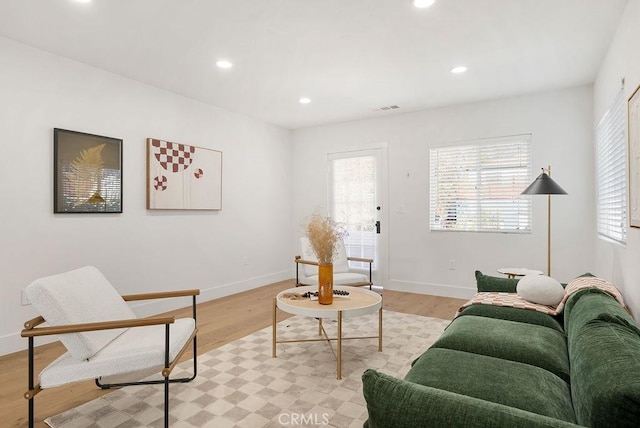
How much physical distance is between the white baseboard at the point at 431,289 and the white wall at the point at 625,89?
1.57 m

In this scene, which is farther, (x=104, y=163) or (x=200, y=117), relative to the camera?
(x=200, y=117)

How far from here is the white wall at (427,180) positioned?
4.18m

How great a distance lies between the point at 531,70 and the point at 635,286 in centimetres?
239

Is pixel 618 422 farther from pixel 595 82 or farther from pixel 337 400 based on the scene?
pixel 595 82

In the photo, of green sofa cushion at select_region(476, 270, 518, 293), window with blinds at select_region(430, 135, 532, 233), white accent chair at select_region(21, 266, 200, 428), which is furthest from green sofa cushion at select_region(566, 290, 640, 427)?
window with blinds at select_region(430, 135, 532, 233)

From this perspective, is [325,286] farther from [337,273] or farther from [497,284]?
[337,273]

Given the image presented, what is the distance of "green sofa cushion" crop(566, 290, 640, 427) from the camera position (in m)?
0.93

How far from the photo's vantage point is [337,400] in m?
2.24

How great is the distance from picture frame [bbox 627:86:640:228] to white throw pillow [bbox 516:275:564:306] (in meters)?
0.60

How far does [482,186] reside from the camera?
4746 millimetres

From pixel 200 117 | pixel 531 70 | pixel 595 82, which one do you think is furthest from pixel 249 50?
pixel 595 82

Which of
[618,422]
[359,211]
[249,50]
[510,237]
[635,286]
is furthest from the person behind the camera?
[359,211]

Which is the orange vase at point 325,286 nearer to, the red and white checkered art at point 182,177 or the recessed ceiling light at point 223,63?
the recessed ceiling light at point 223,63

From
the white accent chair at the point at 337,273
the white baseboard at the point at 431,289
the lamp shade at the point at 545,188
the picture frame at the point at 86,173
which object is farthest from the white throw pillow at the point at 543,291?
the picture frame at the point at 86,173
